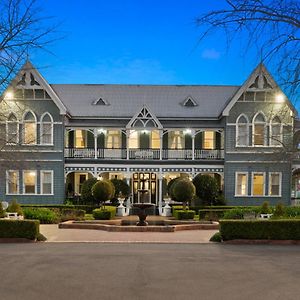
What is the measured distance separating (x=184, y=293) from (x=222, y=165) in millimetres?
24388

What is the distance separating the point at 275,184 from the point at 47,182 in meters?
19.2

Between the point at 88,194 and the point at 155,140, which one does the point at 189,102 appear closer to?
the point at 155,140

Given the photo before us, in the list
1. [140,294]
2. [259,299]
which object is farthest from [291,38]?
[140,294]

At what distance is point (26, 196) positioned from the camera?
3017 cm

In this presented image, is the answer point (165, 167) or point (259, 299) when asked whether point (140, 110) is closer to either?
point (165, 167)

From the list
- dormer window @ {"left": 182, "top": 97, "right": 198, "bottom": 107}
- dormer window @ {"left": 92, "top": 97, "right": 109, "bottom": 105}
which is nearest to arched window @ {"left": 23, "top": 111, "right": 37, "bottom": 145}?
dormer window @ {"left": 92, "top": 97, "right": 109, "bottom": 105}

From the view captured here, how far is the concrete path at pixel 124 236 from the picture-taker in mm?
14930

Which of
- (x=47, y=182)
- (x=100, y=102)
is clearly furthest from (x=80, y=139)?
(x=47, y=182)

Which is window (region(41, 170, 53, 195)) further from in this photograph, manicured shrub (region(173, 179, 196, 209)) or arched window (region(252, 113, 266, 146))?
arched window (region(252, 113, 266, 146))

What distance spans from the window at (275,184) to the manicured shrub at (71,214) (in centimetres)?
1601

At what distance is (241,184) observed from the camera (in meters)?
30.8

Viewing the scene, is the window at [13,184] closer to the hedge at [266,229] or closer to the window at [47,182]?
the window at [47,182]

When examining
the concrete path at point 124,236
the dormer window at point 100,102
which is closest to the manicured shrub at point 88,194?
the dormer window at point 100,102

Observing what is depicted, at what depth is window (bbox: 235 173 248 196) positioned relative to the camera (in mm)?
30500
